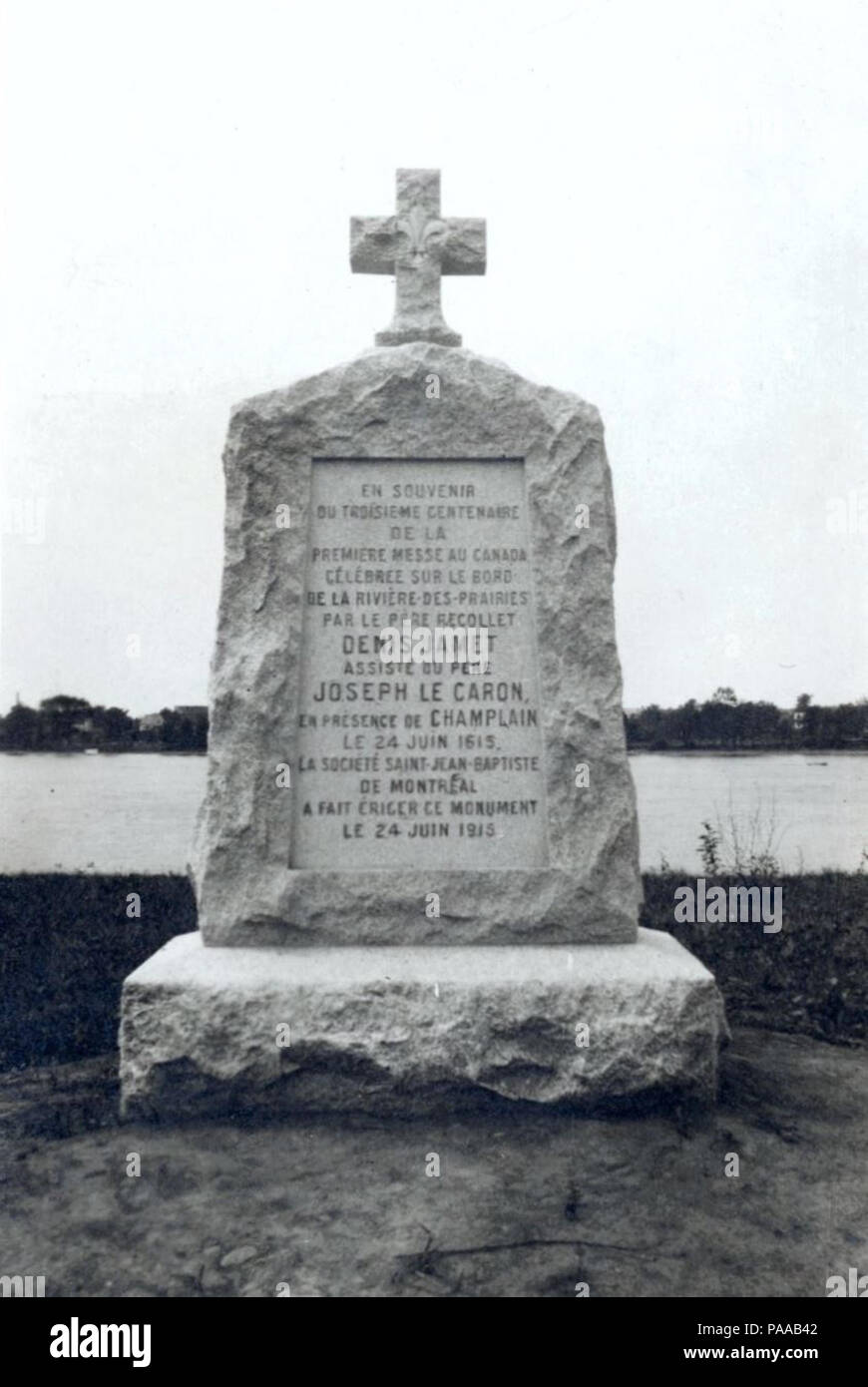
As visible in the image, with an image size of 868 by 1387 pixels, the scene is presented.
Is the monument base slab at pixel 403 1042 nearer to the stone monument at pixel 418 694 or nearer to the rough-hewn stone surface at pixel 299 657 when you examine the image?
the stone monument at pixel 418 694

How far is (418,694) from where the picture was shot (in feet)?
13.2

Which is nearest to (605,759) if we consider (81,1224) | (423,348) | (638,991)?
(638,991)

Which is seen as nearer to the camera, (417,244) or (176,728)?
(417,244)

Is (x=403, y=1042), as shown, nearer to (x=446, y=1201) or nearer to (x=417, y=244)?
(x=446, y=1201)

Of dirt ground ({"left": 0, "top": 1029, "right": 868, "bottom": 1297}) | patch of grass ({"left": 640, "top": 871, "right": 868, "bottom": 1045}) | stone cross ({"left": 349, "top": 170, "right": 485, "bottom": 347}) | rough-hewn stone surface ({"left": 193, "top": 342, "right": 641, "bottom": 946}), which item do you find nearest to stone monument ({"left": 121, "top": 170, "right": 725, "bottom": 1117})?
rough-hewn stone surface ({"left": 193, "top": 342, "right": 641, "bottom": 946})

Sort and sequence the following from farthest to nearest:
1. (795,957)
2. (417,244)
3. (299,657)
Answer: (795,957)
(417,244)
(299,657)

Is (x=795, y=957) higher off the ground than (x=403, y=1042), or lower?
lower

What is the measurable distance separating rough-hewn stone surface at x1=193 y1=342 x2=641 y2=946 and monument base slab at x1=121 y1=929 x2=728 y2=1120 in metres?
0.34

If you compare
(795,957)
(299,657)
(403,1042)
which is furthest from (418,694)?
(795,957)

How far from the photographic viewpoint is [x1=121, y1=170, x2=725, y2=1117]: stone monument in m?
3.85

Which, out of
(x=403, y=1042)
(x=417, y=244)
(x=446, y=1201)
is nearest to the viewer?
(x=446, y=1201)

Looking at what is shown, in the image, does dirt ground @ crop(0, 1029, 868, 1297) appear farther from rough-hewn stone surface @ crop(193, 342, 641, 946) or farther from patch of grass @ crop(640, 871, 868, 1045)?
patch of grass @ crop(640, 871, 868, 1045)

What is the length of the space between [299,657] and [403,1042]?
1350 millimetres
